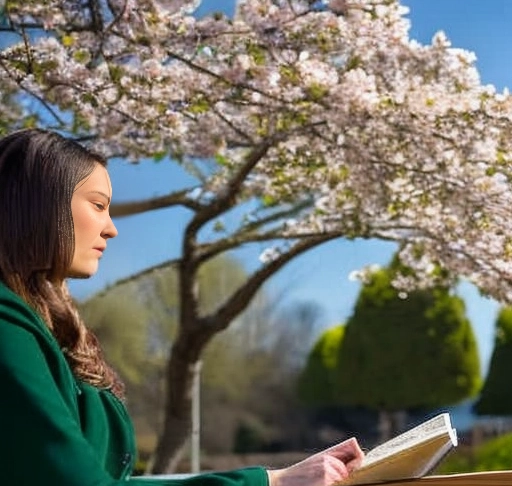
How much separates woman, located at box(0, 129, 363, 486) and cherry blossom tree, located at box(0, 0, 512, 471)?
2.31 metres

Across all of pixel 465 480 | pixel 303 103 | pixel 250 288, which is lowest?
pixel 465 480

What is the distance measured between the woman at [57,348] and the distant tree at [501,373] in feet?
23.8

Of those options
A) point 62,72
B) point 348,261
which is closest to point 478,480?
point 62,72

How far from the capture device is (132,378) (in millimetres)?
10805

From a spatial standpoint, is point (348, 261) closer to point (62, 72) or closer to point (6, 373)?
point (62, 72)

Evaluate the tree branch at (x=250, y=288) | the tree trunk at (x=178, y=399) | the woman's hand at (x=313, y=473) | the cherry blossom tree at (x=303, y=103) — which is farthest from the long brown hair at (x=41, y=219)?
the tree trunk at (x=178, y=399)

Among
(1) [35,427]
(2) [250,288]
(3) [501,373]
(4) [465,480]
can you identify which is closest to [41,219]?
(1) [35,427]

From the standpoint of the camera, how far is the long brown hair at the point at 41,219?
1.07 metres

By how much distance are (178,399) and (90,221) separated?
4589mm

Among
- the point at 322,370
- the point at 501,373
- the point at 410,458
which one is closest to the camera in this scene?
the point at 410,458

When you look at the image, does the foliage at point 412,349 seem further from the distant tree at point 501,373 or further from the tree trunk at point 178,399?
the tree trunk at point 178,399

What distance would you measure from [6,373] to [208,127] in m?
3.49

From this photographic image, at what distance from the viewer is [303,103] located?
3787mm

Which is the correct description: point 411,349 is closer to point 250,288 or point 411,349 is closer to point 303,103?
point 250,288
